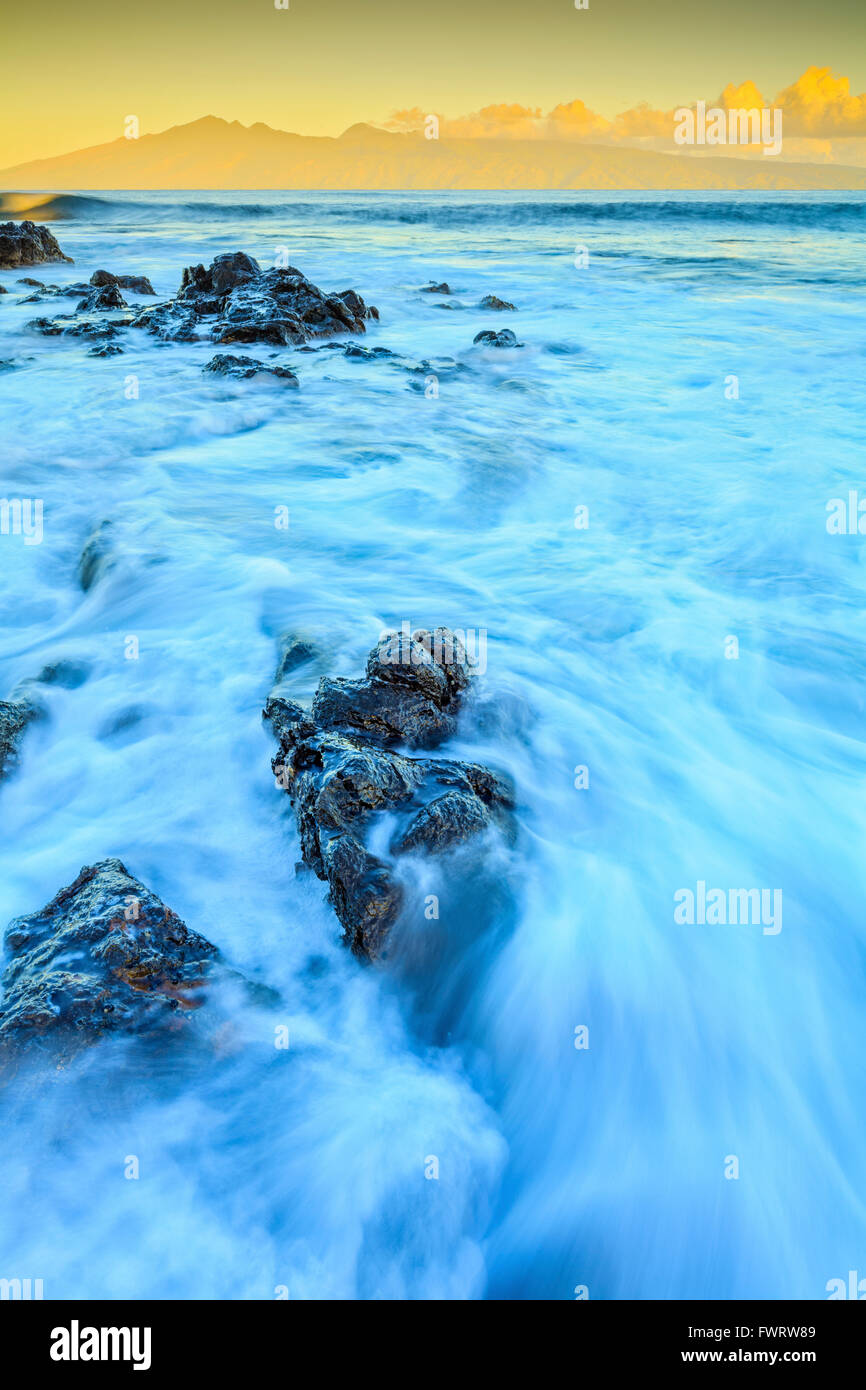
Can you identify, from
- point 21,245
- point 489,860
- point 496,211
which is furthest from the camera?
point 496,211

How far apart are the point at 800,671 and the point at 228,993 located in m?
3.84

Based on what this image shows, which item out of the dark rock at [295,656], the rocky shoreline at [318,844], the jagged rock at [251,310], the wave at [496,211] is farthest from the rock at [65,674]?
the wave at [496,211]

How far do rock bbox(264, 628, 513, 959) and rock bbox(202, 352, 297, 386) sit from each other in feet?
26.9

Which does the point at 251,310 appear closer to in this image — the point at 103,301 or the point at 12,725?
the point at 103,301

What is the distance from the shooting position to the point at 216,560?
6.27m

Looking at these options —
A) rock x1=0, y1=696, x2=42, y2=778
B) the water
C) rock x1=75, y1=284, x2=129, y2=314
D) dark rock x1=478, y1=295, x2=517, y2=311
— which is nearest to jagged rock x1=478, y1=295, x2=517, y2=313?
dark rock x1=478, y1=295, x2=517, y2=311

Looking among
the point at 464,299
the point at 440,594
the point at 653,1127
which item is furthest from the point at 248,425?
the point at 464,299

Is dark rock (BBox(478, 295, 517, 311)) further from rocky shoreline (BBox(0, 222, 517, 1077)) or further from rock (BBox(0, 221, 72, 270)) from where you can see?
rocky shoreline (BBox(0, 222, 517, 1077))

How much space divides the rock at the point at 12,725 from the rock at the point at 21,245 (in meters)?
22.3

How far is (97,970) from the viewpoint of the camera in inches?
103

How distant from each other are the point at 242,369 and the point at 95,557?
19.2 ft

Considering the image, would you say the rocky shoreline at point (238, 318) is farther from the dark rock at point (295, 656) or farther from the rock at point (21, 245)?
the dark rock at point (295, 656)

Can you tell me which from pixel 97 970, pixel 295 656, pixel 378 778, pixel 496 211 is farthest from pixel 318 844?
pixel 496 211
